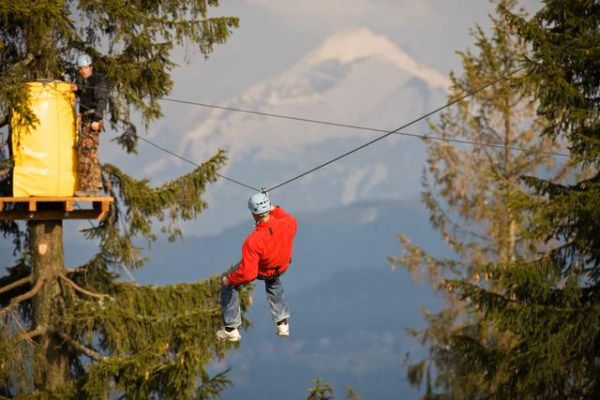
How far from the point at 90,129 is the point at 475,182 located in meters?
22.5

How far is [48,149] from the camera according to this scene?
2098 centimetres

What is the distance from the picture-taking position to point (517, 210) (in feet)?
69.6

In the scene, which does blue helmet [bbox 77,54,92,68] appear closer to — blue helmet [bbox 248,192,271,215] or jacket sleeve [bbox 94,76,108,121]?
jacket sleeve [bbox 94,76,108,121]

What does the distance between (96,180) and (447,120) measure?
2202cm

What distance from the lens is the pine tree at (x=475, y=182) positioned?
3878 centimetres

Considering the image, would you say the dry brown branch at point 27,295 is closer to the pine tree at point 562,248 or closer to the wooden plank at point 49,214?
the wooden plank at point 49,214

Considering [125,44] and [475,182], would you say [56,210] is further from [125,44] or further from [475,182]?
[475,182]

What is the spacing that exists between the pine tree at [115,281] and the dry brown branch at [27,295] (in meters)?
0.02

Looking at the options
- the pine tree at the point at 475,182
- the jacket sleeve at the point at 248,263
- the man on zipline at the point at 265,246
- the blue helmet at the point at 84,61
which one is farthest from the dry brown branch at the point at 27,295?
the pine tree at the point at 475,182

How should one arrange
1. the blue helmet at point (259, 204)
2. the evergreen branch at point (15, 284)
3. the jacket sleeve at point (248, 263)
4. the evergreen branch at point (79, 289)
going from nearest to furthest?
the blue helmet at point (259, 204), the jacket sleeve at point (248, 263), the evergreen branch at point (79, 289), the evergreen branch at point (15, 284)

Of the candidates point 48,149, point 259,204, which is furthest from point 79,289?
point 259,204

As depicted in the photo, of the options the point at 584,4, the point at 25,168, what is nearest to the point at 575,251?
the point at 584,4

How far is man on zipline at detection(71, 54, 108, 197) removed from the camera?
2054cm

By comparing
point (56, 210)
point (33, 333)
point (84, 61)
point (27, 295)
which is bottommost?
point (33, 333)
